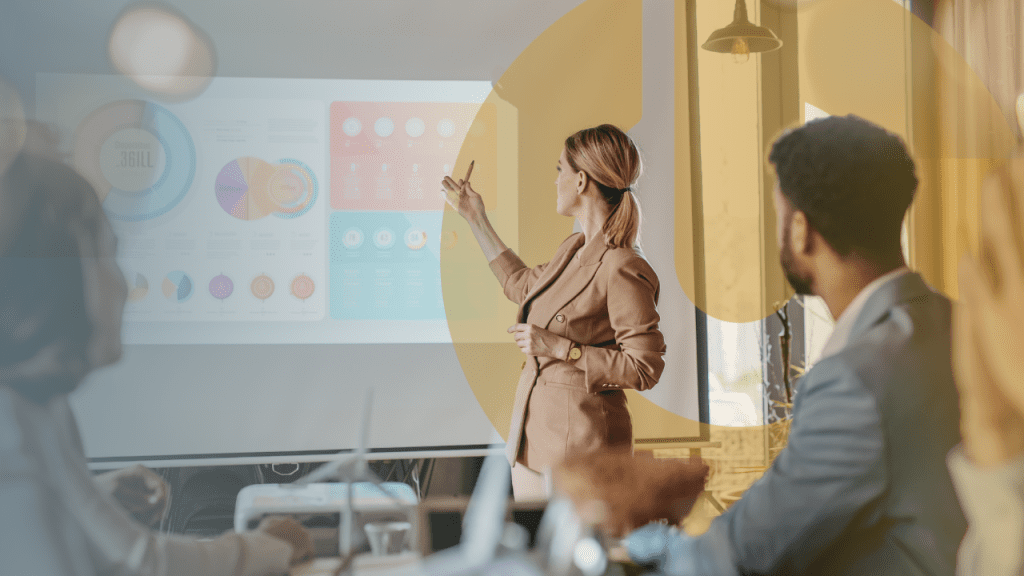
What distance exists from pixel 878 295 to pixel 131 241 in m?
1.47

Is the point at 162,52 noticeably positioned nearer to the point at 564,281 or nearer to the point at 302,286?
the point at 302,286

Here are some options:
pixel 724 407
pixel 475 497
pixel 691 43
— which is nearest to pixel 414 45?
pixel 691 43

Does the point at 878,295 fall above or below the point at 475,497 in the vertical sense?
above

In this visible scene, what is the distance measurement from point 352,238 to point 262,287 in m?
0.23

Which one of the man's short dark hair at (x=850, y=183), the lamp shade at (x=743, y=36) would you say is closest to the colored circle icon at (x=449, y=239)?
the man's short dark hair at (x=850, y=183)

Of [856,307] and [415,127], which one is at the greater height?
[415,127]

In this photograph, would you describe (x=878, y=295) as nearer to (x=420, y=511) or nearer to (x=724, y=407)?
(x=724, y=407)

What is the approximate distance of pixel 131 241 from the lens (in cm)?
150

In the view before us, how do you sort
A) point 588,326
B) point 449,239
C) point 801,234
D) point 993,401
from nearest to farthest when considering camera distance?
point 801,234
point 993,401
point 588,326
point 449,239

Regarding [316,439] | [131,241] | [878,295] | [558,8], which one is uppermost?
[558,8]

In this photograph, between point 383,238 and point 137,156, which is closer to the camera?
point 137,156

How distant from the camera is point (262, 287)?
5.24ft

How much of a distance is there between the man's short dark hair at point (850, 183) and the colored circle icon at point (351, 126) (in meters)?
0.94

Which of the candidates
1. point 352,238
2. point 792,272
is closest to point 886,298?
point 792,272
